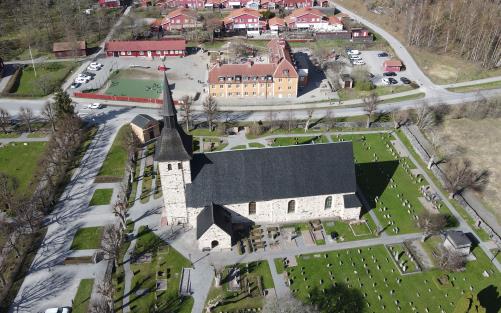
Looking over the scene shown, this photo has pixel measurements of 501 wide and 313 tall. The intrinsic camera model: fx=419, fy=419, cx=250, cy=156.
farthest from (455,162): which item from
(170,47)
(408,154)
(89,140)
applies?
(170,47)

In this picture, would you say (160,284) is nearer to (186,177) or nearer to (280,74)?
(186,177)

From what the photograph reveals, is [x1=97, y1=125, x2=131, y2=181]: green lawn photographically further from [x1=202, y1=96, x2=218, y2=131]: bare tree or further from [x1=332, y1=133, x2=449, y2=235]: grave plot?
[x1=332, y1=133, x2=449, y2=235]: grave plot

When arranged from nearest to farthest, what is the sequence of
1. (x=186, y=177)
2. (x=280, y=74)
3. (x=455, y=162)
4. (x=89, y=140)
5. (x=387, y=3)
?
(x=186, y=177), (x=455, y=162), (x=89, y=140), (x=280, y=74), (x=387, y=3)

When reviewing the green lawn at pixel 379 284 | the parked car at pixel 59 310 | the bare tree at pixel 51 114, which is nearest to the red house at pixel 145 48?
the bare tree at pixel 51 114

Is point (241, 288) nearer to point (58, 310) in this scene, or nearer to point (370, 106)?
point (58, 310)

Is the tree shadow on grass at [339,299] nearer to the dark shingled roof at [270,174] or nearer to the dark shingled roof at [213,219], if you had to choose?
the dark shingled roof at [270,174]

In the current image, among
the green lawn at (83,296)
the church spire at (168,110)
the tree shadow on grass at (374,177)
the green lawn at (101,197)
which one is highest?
the church spire at (168,110)

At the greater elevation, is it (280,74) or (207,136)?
(280,74)
